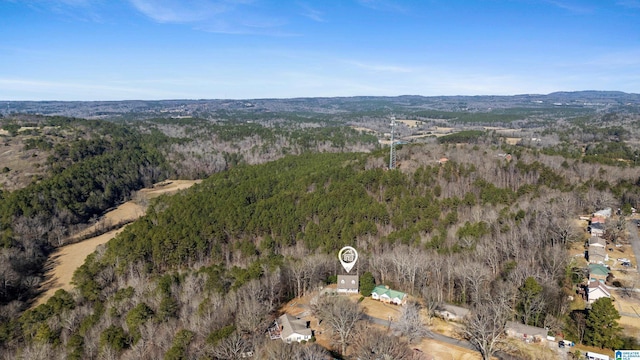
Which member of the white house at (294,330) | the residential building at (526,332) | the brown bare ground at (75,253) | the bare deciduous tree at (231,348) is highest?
A: the bare deciduous tree at (231,348)

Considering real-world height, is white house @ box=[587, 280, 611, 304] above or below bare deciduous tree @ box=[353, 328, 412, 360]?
below

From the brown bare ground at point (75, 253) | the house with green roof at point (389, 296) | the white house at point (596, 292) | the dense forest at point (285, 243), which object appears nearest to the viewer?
the dense forest at point (285, 243)

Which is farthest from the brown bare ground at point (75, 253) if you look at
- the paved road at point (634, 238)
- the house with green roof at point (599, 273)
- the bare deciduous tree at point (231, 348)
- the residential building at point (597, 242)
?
the paved road at point (634, 238)

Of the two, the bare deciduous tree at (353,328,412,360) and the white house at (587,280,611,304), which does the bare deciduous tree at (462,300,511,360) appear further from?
the white house at (587,280,611,304)

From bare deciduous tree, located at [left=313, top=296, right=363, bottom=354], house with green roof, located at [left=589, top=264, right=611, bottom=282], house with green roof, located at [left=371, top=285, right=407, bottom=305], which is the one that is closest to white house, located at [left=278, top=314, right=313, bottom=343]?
bare deciduous tree, located at [left=313, top=296, right=363, bottom=354]

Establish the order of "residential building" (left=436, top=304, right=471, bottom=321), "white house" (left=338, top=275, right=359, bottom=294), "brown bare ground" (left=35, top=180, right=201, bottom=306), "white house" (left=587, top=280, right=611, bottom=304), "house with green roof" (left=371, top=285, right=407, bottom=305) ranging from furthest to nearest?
"brown bare ground" (left=35, top=180, right=201, bottom=306)
"white house" (left=338, top=275, right=359, bottom=294)
"house with green roof" (left=371, top=285, right=407, bottom=305)
"white house" (left=587, top=280, right=611, bottom=304)
"residential building" (left=436, top=304, right=471, bottom=321)

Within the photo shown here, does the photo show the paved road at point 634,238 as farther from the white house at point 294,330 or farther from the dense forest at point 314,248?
the white house at point 294,330
